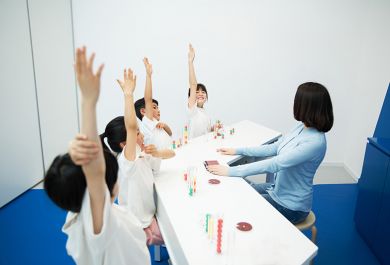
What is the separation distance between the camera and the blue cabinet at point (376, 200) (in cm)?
223

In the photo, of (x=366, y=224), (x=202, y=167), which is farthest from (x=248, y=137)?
(x=366, y=224)

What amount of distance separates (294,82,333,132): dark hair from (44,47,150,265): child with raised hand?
4.07 feet

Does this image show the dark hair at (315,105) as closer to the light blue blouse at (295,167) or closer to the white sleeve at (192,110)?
the light blue blouse at (295,167)

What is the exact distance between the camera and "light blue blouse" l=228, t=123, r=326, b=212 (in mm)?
1809

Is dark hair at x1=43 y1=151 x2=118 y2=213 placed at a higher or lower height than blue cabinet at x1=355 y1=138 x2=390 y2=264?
higher

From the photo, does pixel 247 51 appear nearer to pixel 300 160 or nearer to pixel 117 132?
pixel 300 160

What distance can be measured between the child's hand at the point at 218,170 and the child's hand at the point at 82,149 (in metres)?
1.28

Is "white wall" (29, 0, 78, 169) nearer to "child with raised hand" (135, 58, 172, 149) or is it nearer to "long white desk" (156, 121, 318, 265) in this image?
"child with raised hand" (135, 58, 172, 149)

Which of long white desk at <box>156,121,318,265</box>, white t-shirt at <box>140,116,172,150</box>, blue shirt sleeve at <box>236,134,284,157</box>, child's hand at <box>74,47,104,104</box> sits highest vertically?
child's hand at <box>74,47,104,104</box>

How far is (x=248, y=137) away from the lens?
2936mm

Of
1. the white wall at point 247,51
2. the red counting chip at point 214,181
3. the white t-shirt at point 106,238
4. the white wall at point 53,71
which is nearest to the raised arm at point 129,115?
the white t-shirt at point 106,238

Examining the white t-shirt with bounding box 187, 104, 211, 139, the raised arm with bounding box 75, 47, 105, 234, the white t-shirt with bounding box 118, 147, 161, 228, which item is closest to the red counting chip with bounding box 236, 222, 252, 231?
the white t-shirt with bounding box 118, 147, 161, 228

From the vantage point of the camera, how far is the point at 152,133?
2.38 metres

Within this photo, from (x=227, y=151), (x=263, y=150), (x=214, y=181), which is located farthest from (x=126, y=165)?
(x=263, y=150)
